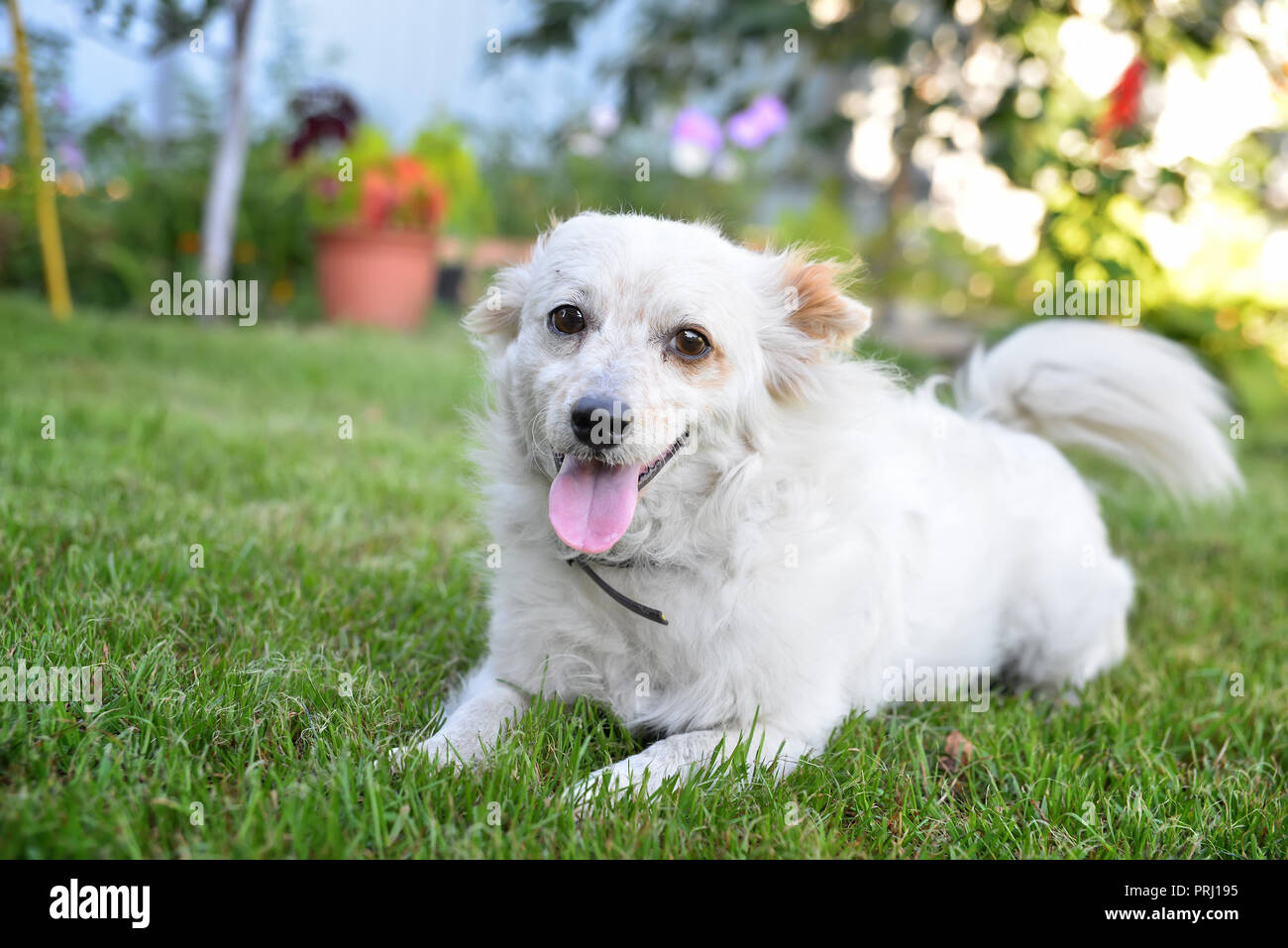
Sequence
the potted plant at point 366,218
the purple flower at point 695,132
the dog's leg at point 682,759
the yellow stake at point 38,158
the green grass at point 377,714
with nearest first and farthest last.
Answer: the green grass at point 377,714
the dog's leg at point 682,759
the yellow stake at point 38,158
the potted plant at point 366,218
the purple flower at point 695,132

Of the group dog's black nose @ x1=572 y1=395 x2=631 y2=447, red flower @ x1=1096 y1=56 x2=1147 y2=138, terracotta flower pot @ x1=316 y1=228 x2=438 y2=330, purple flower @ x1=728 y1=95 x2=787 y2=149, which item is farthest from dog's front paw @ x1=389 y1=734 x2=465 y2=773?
terracotta flower pot @ x1=316 y1=228 x2=438 y2=330

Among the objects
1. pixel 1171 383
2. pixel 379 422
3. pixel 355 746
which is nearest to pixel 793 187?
pixel 379 422

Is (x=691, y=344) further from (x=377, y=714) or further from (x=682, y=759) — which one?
(x=377, y=714)

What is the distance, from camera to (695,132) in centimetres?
1045

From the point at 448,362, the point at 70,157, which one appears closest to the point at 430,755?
the point at 448,362

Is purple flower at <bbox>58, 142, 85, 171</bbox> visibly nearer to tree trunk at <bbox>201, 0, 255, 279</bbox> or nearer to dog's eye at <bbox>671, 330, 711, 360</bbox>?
tree trunk at <bbox>201, 0, 255, 279</bbox>

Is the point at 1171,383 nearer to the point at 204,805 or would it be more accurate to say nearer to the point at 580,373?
the point at 580,373

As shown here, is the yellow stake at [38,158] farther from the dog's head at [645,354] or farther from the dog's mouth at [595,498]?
the dog's mouth at [595,498]

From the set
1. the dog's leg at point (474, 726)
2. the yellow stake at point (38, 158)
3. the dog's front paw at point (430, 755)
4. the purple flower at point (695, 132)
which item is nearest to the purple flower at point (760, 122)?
the purple flower at point (695, 132)

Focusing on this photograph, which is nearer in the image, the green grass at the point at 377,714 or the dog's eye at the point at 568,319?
the green grass at the point at 377,714

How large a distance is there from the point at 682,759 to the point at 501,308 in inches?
51.8

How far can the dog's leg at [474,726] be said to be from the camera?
2055 millimetres

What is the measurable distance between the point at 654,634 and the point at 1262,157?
6238 mm

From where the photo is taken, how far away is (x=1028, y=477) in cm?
329
